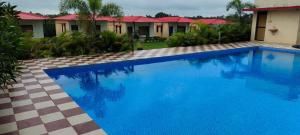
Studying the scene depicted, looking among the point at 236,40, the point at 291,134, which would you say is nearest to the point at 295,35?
the point at 236,40

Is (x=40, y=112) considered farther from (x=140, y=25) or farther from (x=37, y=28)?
(x=140, y=25)

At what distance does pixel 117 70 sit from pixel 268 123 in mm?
5545

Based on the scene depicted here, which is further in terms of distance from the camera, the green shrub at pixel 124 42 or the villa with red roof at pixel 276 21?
the villa with red roof at pixel 276 21

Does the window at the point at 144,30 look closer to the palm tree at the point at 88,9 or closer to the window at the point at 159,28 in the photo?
the window at the point at 159,28

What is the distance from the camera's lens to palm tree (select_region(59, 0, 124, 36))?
10.3 meters

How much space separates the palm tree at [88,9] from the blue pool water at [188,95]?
321 cm

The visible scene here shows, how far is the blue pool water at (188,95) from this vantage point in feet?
13.4

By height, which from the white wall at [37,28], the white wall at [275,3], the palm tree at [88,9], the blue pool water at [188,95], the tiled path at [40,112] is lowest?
the blue pool water at [188,95]

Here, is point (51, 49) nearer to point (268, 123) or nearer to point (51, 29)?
point (268, 123)

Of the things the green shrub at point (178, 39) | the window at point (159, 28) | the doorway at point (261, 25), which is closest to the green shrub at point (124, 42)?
the green shrub at point (178, 39)

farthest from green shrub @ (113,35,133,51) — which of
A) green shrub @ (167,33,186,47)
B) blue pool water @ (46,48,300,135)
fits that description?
green shrub @ (167,33,186,47)

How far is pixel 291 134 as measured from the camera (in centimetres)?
379

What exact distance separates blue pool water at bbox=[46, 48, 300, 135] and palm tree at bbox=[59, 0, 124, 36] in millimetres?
3211

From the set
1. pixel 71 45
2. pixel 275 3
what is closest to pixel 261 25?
pixel 275 3
